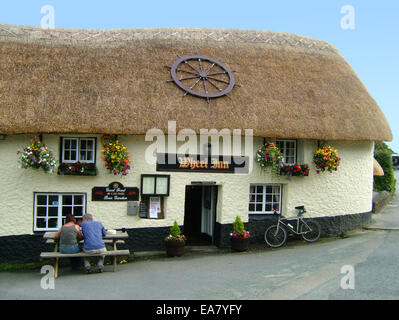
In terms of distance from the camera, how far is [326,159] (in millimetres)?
11297

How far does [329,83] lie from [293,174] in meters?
3.55

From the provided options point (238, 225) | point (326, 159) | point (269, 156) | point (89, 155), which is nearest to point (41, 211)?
point (89, 155)

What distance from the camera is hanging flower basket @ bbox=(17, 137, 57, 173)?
9.23 metres

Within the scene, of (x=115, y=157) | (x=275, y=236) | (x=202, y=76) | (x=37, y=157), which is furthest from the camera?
(x=202, y=76)

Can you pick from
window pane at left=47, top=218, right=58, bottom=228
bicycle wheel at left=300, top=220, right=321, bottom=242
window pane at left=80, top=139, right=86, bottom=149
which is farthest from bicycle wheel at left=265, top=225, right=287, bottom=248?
window pane at left=47, top=218, right=58, bottom=228

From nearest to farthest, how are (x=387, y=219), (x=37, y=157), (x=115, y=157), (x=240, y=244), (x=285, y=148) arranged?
(x=37, y=157) < (x=115, y=157) < (x=240, y=244) < (x=285, y=148) < (x=387, y=219)

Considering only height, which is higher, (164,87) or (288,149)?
(164,87)

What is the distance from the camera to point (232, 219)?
11172 mm

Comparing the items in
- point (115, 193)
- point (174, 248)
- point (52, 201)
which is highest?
point (115, 193)

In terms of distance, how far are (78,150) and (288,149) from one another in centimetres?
628

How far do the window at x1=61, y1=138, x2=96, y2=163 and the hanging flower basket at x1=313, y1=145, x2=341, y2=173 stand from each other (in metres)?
Result: 6.47

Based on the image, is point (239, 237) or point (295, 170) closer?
point (239, 237)

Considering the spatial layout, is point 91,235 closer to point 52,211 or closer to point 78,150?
point 52,211

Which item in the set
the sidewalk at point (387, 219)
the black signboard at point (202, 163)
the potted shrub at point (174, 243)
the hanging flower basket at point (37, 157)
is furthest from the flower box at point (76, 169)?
the sidewalk at point (387, 219)
